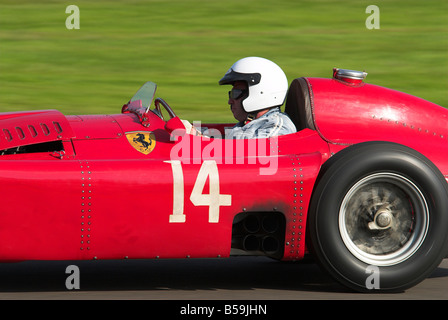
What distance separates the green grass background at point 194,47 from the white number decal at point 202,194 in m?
6.56

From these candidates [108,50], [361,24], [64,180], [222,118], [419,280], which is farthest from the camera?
[361,24]

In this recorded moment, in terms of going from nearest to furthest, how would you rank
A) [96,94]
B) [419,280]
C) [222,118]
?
[419,280], [222,118], [96,94]

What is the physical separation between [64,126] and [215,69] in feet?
29.5

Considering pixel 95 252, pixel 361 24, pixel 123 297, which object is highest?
pixel 361 24

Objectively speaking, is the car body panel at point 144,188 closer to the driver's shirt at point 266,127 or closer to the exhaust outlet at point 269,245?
the exhaust outlet at point 269,245

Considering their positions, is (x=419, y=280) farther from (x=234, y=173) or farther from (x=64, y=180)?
(x=64, y=180)

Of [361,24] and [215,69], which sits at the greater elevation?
[361,24]

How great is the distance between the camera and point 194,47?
14.9 meters

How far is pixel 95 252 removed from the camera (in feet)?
15.8

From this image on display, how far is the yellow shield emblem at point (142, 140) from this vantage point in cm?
507

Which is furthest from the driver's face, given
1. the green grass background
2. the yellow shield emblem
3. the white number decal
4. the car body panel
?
the green grass background

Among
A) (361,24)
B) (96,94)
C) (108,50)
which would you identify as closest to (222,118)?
(96,94)

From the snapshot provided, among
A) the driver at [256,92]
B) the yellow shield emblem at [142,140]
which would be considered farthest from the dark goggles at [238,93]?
the yellow shield emblem at [142,140]

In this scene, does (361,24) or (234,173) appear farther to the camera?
(361,24)
